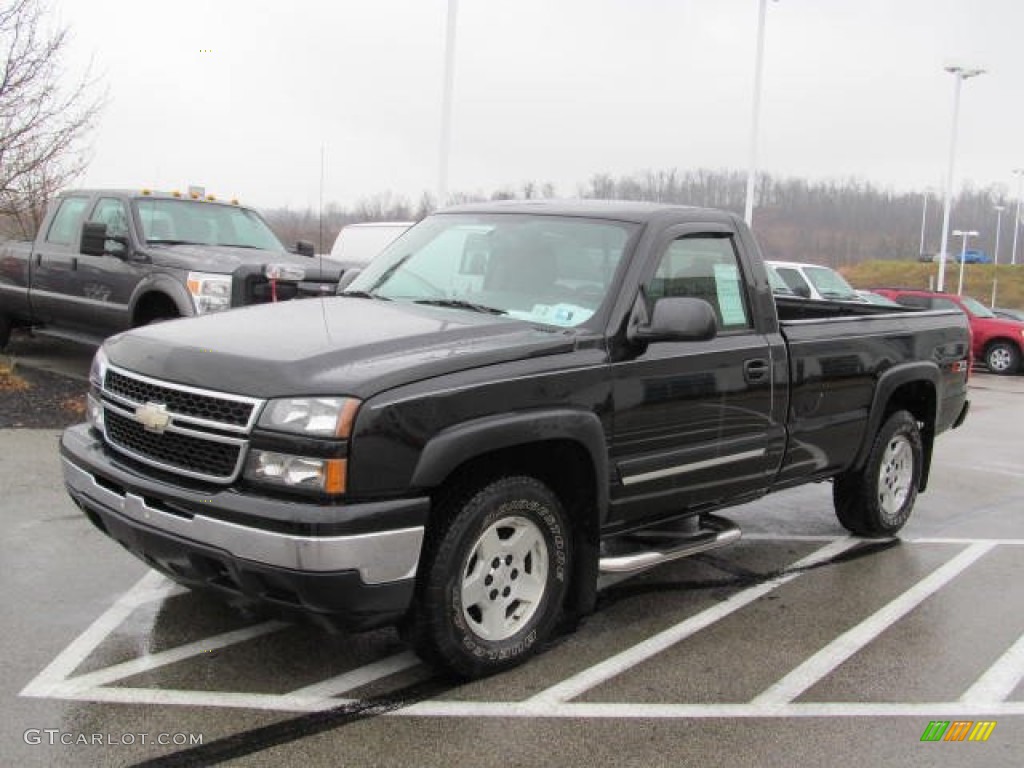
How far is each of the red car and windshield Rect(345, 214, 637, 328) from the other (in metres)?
17.3

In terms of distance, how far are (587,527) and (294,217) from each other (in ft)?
9.78

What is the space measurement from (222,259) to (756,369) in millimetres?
5417

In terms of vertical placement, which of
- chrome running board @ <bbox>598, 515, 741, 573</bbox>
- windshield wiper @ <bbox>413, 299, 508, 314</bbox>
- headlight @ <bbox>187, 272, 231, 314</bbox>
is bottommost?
chrome running board @ <bbox>598, 515, 741, 573</bbox>

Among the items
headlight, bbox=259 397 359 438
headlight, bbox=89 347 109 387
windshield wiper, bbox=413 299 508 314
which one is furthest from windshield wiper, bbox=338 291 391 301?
headlight, bbox=259 397 359 438

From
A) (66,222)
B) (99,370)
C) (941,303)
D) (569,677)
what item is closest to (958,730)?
(569,677)

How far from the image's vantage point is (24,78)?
10.7 m

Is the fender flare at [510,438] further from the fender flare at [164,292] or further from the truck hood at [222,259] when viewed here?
the fender flare at [164,292]

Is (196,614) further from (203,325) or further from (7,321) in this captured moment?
(7,321)

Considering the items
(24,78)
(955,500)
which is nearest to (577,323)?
(955,500)

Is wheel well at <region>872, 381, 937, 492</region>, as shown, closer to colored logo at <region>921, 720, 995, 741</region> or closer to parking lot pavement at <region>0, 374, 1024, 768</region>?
parking lot pavement at <region>0, 374, 1024, 768</region>

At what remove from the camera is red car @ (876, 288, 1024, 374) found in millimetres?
20688

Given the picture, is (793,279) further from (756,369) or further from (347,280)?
(347,280)

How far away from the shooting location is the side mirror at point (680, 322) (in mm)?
4129

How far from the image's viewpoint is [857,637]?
15.4ft
